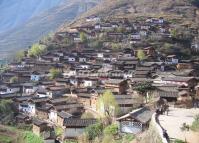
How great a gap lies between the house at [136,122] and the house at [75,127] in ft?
16.4

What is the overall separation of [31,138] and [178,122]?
14700 millimetres

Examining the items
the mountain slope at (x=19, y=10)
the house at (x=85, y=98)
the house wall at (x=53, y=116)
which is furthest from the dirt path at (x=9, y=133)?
the mountain slope at (x=19, y=10)

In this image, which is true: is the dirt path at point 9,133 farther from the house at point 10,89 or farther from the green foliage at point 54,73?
the green foliage at point 54,73

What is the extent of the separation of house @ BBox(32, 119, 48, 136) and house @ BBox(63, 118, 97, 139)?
11.4 ft

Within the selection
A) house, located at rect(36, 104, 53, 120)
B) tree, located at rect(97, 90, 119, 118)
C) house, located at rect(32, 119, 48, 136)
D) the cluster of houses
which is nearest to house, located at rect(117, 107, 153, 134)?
tree, located at rect(97, 90, 119, 118)

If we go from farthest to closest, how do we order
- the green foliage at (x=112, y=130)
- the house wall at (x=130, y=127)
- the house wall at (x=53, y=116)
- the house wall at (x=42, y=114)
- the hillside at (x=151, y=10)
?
the hillside at (x=151, y=10)
the house wall at (x=42, y=114)
the house wall at (x=53, y=116)
the green foliage at (x=112, y=130)
the house wall at (x=130, y=127)

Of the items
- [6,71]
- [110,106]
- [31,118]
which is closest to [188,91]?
[110,106]

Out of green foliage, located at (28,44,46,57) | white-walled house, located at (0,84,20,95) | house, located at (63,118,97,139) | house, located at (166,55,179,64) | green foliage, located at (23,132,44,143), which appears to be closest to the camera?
house, located at (63,118,97,139)

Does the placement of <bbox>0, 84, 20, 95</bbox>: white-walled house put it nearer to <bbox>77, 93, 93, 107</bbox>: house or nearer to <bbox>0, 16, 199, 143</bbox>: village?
<bbox>0, 16, 199, 143</bbox>: village

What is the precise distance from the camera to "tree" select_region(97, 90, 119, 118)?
94.8 feet

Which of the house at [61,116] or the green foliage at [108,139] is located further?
the house at [61,116]

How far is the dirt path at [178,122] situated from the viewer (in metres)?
17.0

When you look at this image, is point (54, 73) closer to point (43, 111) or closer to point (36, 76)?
point (36, 76)

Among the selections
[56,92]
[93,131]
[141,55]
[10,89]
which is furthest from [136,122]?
[141,55]
